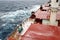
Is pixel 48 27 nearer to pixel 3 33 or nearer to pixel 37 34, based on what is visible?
pixel 37 34

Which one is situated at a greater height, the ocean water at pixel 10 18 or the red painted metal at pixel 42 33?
the red painted metal at pixel 42 33

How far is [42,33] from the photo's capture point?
26.7 feet

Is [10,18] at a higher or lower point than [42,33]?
lower

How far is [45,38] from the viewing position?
753 cm

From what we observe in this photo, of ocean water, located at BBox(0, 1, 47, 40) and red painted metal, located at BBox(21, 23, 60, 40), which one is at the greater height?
red painted metal, located at BBox(21, 23, 60, 40)

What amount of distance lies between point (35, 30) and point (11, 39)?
1.79 m

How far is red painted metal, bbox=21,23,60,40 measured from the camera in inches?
297

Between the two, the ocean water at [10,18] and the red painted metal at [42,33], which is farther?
the ocean water at [10,18]

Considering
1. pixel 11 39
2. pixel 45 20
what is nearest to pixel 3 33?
pixel 45 20

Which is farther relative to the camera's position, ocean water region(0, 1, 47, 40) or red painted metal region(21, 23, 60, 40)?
ocean water region(0, 1, 47, 40)

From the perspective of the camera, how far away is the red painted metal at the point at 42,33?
24.7ft

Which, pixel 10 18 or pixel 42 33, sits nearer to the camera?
pixel 42 33

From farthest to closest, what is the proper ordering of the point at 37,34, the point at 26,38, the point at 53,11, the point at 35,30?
the point at 53,11, the point at 35,30, the point at 37,34, the point at 26,38

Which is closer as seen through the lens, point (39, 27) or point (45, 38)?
point (45, 38)
